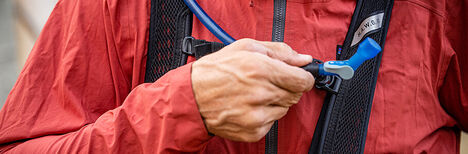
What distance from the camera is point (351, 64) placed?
2.82ft

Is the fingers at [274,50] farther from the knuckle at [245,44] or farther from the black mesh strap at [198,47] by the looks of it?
the black mesh strap at [198,47]

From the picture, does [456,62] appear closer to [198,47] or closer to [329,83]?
[329,83]

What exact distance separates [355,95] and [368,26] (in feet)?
0.74

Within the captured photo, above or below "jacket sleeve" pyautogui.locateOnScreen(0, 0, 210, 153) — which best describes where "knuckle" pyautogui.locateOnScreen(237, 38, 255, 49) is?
above

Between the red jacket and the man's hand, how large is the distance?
6cm

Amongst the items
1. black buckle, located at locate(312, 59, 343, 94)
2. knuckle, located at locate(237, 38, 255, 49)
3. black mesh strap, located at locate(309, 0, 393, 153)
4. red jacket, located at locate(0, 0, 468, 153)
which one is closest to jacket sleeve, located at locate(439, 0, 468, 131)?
red jacket, located at locate(0, 0, 468, 153)

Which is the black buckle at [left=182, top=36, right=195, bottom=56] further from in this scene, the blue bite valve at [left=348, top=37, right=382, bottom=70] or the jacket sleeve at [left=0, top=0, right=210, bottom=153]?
the blue bite valve at [left=348, top=37, right=382, bottom=70]

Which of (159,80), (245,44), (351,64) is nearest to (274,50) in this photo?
(245,44)

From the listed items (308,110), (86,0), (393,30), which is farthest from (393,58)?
(86,0)

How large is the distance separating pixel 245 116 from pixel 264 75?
0.36 feet

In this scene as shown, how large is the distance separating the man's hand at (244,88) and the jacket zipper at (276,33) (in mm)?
185

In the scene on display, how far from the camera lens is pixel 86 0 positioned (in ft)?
3.54

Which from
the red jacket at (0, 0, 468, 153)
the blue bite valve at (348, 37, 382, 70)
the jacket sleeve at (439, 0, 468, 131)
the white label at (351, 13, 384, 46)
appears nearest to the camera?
the blue bite valve at (348, 37, 382, 70)

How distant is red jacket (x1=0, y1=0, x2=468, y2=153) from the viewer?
3.06 ft
